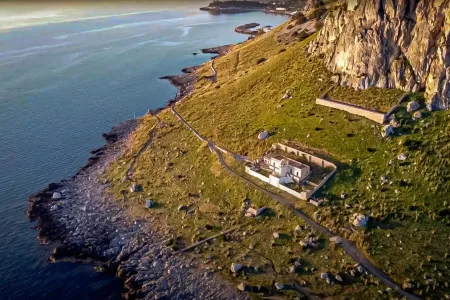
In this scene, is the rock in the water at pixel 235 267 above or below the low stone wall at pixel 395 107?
below

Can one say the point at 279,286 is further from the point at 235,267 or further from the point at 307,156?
the point at 307,156

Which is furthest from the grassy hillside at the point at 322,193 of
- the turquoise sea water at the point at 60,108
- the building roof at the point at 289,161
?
the turquoise sea water at the point at 60,108

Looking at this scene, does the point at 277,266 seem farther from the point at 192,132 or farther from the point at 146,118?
the point at 146,118

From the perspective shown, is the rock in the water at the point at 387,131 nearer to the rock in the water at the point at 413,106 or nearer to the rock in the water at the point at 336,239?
the rock in the water at the point at 413,106

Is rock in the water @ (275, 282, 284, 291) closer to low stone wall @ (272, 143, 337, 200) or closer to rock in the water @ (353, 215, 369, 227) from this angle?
rock in the water @ (353, 215, 369, 227)

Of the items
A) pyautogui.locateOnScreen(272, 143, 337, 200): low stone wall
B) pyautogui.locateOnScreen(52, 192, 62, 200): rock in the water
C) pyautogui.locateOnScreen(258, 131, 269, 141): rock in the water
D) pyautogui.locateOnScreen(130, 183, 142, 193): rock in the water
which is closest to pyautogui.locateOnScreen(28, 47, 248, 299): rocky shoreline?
pyautogui.locateOnScreen(52, 192, 62, 200): rock in the water

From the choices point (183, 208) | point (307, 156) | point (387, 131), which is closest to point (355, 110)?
point (387, 131)

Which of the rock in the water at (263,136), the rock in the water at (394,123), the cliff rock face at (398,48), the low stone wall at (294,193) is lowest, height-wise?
the low stone wall at (294,193)
